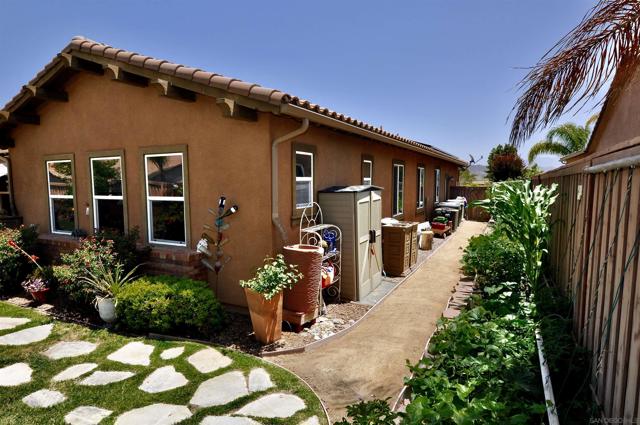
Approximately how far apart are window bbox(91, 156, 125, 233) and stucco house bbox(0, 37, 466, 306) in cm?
2

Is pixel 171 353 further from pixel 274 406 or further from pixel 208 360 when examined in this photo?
pixel 274 406

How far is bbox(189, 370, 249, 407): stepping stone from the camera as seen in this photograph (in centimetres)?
343

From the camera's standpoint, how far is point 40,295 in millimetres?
6277

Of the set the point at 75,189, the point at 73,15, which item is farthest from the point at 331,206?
the point at 73,15

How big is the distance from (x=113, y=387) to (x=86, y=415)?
17.8 inches

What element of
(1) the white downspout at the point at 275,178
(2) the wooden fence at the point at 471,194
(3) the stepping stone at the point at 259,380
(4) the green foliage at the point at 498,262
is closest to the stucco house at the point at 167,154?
(1) the white downspout at the point at 275,178

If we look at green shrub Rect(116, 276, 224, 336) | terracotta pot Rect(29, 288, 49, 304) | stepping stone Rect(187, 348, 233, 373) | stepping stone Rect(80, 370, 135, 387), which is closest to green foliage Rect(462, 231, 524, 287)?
stepping stone Rect(187, 348, 233, 373)

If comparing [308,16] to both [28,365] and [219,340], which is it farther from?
[28,365]

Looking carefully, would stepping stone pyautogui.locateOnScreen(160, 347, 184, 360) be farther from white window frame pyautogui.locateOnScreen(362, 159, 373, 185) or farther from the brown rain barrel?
white window frame pyautogui.locateOnScreen(362, 159, 373, 185)

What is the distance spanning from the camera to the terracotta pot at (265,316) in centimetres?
458

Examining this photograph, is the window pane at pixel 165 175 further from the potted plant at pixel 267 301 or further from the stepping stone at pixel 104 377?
the stepping stone at pixel 104 377

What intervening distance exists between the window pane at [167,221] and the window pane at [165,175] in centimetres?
21

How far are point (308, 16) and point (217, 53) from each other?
12.0 feet

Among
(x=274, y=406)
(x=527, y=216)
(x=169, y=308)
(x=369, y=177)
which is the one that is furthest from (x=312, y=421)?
(x=369, y=177)
